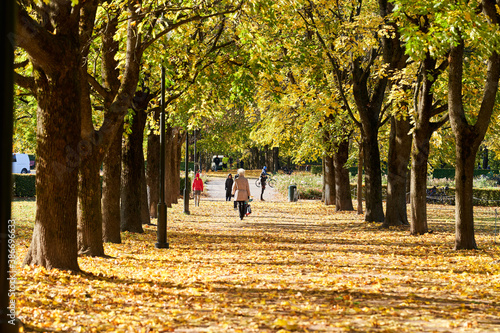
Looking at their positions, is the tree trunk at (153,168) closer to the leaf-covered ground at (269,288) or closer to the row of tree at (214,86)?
the row of tree at (214,86)

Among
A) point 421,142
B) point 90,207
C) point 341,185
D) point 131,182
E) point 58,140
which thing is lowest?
point 90,207

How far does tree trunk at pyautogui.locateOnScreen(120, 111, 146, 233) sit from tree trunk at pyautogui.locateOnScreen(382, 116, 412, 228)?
794 centimetres

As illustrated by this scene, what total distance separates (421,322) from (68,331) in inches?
144

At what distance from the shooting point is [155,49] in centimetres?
1436

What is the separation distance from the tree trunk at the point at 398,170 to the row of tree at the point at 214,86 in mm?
45

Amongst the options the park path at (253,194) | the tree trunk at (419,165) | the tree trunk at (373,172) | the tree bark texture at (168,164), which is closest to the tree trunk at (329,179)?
the tree bark texture at (168,164)

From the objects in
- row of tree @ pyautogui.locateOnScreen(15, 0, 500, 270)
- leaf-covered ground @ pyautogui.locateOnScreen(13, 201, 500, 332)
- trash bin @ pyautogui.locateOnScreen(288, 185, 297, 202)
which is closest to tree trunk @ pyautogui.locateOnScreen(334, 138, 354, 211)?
row of tree @ pyautogui.locateOnScreen(15, 0, 500, 270)

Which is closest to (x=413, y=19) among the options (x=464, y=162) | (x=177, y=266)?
(x=464, y=162)

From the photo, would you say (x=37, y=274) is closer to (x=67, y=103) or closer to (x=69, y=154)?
(x=69, y=154)

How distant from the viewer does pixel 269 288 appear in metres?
8.80

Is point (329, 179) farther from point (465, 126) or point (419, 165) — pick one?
point (465, 126)

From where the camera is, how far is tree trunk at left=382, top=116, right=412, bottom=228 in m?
19.3

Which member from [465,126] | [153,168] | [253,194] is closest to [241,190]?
[153,168]

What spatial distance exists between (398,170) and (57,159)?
43.1ft
